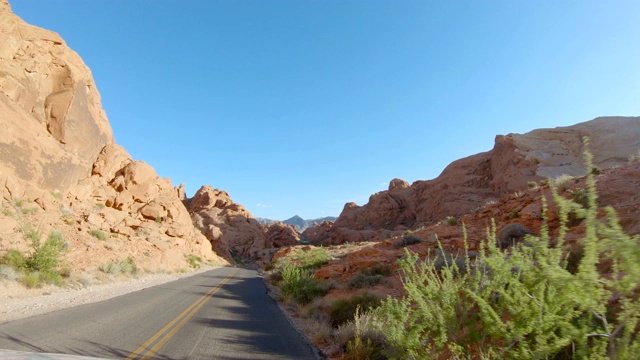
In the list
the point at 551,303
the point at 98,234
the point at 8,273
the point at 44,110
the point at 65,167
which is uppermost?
the point at 44,110

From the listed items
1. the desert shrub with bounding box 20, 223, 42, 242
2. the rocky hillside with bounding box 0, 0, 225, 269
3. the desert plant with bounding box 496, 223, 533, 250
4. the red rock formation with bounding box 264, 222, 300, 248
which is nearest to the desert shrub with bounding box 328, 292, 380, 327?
the desert plant with bounding box 496, 223, 533, 250

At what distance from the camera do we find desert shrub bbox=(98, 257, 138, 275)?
20.5 metres

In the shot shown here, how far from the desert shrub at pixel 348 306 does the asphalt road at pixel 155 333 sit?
1.64m

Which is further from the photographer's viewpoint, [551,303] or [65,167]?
[65,167]

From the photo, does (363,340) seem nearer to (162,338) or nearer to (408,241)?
(162,338)

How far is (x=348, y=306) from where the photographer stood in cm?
1195

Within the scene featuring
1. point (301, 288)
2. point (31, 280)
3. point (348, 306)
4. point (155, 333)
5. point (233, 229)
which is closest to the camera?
point (155, 333)

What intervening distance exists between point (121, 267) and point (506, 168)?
155 feet

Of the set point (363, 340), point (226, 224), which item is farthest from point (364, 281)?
point (226, 224)

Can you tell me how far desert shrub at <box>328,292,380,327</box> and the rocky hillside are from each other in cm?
1510

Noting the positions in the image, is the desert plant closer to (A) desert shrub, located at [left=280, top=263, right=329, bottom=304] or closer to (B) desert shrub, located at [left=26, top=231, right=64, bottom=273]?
(A) desert shrub, located at [left=280, top=263, right=329, bottom=304]

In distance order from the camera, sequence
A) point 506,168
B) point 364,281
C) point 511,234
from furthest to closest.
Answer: point 506,168, point 511,234, point 364,281

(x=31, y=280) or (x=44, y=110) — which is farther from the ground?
(x=44, y=110)

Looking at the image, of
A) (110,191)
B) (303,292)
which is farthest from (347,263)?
(110,191)
